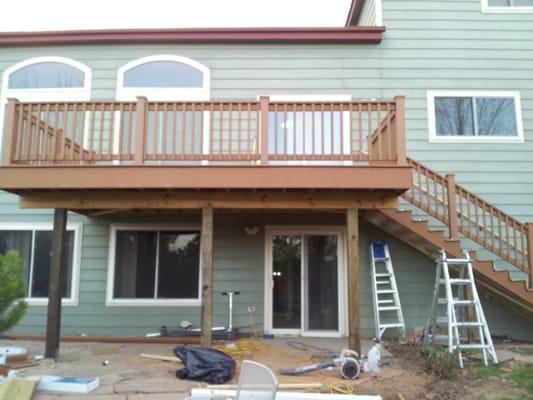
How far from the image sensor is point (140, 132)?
19.2ft

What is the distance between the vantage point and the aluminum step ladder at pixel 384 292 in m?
7.45

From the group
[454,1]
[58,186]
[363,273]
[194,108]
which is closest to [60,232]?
[58,186]

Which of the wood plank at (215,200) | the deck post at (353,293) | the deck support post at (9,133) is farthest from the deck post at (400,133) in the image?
the deck support post at (9,133)

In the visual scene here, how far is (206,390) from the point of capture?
174 inches

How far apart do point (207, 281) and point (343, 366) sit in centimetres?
204

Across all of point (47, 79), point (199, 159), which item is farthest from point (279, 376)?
point (47, 79)

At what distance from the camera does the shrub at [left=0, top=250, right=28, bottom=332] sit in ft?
16.9

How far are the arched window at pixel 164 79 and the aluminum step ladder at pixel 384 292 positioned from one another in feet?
13.9

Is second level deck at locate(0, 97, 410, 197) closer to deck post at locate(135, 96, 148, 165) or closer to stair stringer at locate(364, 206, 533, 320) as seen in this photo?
deck post at locate(135, 96, 148, 165)

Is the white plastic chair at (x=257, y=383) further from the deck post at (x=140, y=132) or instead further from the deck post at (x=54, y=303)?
the deck post at (x=54, y=303)

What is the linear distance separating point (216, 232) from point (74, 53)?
4.37 metres

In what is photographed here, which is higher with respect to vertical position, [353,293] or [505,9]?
[505,9]

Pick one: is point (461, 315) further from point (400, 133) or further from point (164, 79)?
point (164, 79)

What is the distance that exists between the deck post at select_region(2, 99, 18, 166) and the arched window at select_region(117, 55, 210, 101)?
2.49 meters
